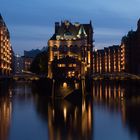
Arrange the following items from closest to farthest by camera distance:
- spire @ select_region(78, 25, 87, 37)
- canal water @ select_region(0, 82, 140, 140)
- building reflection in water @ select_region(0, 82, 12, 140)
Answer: building reflection in water @ select_region(0, 82, 12, 140) → canal water @ select_region(0, 82, 140, 140) → spire @ select_region(78, 25, 87, 37)

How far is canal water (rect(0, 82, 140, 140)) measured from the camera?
4325cm

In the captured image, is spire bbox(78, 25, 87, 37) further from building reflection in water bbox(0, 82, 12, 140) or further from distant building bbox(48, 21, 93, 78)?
building reflection in water bbox(0, 82, 12, 140)

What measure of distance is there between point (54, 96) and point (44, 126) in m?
30.4

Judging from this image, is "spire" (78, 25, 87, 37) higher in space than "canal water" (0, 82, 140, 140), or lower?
higher

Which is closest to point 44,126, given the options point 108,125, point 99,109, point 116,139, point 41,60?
point 108,125

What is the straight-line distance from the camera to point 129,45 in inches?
5763

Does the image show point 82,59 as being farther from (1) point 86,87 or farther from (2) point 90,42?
(1) point 86,87

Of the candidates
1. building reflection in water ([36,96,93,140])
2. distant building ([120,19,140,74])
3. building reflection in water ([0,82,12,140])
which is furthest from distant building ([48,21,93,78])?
building reflection in water ([0,82,12,140])

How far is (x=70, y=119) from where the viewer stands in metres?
54.0

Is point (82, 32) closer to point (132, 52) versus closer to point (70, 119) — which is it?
point (132, 52)

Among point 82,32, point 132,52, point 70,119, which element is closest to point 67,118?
point 70,119

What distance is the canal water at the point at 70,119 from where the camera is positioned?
43.2m

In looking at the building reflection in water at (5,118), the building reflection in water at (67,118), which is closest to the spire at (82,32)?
the building reflection in water at (67,118)

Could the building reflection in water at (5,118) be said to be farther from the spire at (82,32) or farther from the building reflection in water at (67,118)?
the spire at (82,32)
